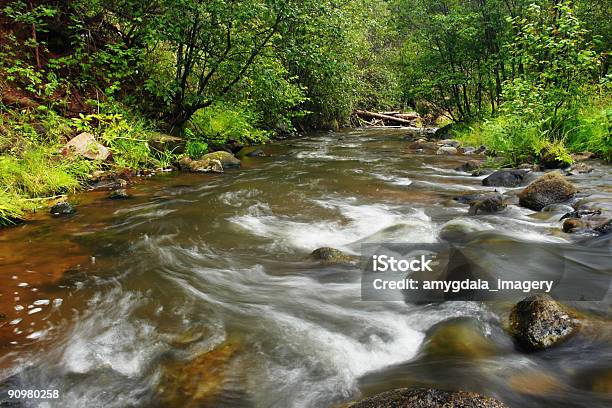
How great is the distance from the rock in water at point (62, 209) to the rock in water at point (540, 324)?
5.87 meters

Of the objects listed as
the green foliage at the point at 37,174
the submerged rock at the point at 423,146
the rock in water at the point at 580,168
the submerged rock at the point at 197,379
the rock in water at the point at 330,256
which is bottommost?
the submerged rock at the point at 197,379

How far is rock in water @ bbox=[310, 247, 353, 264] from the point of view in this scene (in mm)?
4617

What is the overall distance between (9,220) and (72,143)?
3.04m

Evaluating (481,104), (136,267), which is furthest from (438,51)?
(136,267)

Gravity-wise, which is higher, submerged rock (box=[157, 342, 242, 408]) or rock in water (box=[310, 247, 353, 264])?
rock in water (box=[310, 247, 353, 264])

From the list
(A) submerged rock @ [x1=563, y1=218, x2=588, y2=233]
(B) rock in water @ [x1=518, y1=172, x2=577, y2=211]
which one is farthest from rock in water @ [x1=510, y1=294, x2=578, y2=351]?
(B) rock in water @ [x1=518, y1=172, x2=577, y2=211]

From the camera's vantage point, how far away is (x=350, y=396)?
2531 millimetres

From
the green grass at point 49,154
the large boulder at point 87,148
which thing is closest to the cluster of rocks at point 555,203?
the green grass at point 49,154

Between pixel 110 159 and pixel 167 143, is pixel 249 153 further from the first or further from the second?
pixel 110 159

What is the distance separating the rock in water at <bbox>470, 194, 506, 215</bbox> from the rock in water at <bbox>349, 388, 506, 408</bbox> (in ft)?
15.0

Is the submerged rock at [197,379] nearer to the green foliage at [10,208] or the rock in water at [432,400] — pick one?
the rock in water at [432,400]

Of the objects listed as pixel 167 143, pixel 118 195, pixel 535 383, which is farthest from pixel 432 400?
pixel 167 143

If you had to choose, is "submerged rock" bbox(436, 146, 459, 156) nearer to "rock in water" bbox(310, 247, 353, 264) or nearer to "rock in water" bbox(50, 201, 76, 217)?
"rock in water" bbox(310, 247, 353, 264)

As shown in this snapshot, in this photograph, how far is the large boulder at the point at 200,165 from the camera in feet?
32.9
